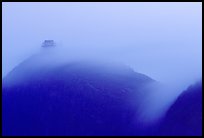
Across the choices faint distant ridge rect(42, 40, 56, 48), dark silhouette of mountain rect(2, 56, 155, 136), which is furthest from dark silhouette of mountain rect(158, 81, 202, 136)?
faint distant ridge rect(42, 40, 56, 48)

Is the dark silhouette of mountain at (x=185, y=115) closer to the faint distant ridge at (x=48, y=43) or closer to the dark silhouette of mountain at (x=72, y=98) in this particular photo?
the dark silhouette of mountain at (x=72, y=98)

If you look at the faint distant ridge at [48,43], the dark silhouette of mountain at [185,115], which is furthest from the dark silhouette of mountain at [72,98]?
the dark silhouette of mountain at [185,115]

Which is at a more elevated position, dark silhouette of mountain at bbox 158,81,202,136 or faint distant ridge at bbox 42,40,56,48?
faint distant ridge at bbox 42,40,56,48

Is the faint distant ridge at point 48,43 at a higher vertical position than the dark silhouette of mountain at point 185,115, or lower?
higher

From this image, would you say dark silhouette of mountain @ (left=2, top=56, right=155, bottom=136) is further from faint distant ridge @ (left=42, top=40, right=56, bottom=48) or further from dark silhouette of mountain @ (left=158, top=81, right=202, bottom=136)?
dark silhouette of mountain @ (left=158, top=81, right=202, bottom=136)

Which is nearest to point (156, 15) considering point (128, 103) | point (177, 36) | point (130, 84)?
point (177, 36)

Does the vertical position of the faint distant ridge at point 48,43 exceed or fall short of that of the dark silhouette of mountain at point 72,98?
it exceeds it
